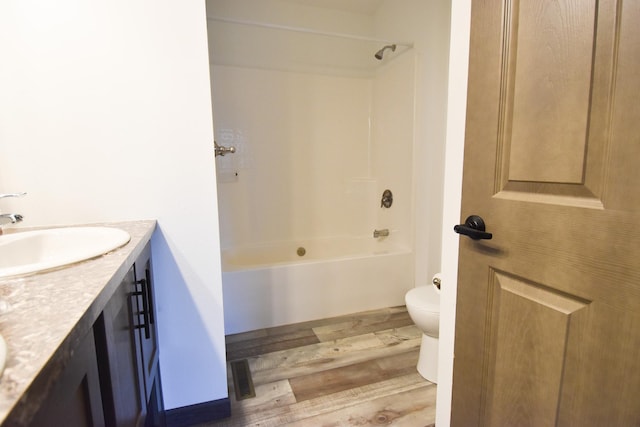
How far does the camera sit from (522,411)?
861mm

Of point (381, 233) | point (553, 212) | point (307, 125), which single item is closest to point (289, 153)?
point (307, 125)

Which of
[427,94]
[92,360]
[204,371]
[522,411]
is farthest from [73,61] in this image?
[427,94]

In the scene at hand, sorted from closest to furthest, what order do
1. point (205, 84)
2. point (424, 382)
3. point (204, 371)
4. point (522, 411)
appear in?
point (522, 411)
point (205, 84)
point (204, 371)
point (424, 382)

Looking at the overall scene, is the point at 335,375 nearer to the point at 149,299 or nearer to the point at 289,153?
the point at 149,299

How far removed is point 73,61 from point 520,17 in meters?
1.43

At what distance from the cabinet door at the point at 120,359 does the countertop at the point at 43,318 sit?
0.23 ft

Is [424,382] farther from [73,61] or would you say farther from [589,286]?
[73,61]

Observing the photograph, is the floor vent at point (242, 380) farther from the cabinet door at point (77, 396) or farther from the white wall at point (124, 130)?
the cabinet door at point (77, 396)

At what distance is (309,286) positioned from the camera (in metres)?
2.36

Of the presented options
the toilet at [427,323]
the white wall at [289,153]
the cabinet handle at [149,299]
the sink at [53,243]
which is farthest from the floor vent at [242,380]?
the white wall at [289,153]

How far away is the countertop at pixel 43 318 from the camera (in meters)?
0.34

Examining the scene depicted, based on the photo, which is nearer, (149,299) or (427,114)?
(149,299)

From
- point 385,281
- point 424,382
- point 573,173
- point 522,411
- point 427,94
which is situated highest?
point 427,94

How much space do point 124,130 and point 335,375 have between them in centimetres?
156
